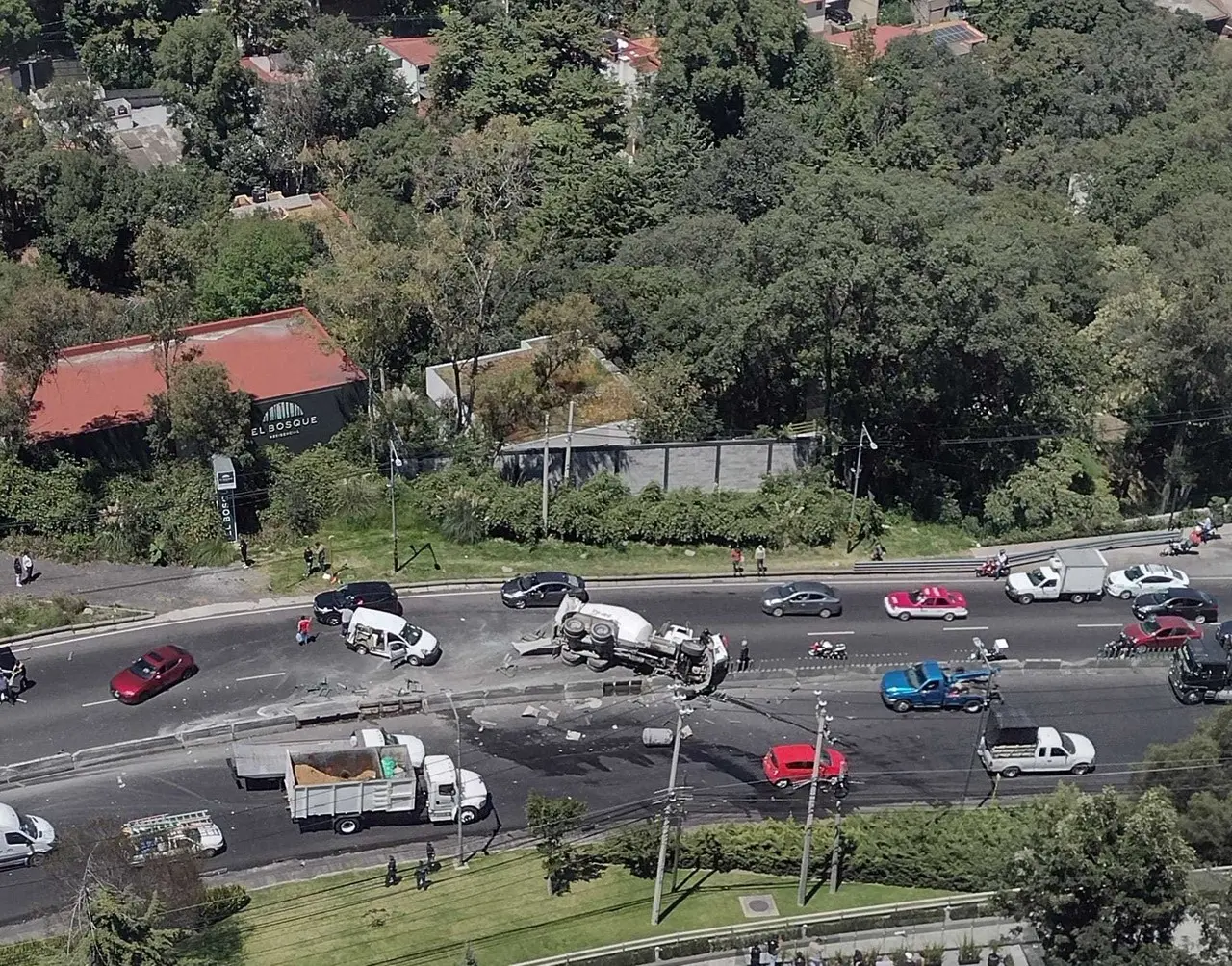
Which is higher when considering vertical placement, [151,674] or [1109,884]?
[1109,884]

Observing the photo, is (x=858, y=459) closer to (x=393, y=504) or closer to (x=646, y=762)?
(x=393, y=504)

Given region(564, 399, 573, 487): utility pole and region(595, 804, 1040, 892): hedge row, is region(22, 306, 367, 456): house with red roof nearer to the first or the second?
region(564, 399, 573, 487): utility pole

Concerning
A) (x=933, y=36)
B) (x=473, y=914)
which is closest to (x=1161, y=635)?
(x=473, y=914)

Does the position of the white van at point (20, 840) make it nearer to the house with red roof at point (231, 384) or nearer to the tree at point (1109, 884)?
the house with red roof at point (231, 384)

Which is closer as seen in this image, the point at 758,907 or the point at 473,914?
the point at 473,914

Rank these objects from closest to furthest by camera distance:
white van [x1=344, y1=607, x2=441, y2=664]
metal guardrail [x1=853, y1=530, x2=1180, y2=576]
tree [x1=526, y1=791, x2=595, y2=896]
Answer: tree [x1=526, y1=791, x2=595, y2=896] → white van [x1=344, y1=607, x2=441, y2=664] → metal guardrail [x1=853, y1=530, x2=1180, y2=576]

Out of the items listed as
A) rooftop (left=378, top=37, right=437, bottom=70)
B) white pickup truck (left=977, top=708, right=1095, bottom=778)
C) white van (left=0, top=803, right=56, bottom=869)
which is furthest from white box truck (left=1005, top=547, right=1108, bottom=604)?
rooftop (left=378, top=37, right=437, bottom=70)

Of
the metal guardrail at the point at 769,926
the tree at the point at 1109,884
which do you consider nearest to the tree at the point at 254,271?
the metal guardrail at the point at 769,926

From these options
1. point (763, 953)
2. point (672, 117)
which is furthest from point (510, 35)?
point (763, 953)
